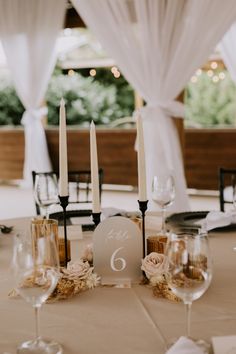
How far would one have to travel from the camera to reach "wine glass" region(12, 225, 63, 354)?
1073 mm

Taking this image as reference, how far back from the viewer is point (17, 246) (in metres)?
1.09

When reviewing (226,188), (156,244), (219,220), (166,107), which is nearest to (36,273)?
(156,244)

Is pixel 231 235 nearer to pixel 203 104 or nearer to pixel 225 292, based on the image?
pixel 225 292

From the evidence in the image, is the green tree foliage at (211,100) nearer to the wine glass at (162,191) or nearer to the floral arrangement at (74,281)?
the wine glass at (162,191)

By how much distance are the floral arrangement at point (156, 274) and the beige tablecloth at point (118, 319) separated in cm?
2

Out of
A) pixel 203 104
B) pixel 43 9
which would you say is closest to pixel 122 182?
pixel 43 9

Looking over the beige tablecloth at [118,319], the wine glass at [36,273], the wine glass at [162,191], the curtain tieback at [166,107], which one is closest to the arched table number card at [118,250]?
the beige tablecloth at [118,319]

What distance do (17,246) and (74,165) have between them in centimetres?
607

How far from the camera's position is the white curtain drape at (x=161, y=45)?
4.07 meters

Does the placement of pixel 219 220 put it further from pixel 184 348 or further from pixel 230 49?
pixel 230 49

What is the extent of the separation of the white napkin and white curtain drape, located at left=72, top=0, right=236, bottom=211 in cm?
328

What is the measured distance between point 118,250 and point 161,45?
3052 mm

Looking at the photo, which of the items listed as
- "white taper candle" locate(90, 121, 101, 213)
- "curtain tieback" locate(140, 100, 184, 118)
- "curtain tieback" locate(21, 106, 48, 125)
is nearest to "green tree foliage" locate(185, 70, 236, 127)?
"curtain tieback" locate(21, 106, 48, 125)

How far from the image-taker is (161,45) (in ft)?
13.8
